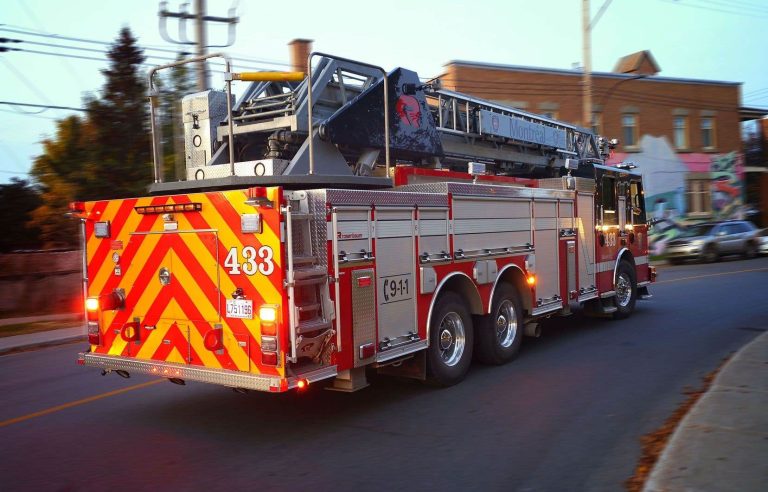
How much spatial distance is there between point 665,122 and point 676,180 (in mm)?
3083

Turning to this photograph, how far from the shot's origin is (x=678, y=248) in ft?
84.8

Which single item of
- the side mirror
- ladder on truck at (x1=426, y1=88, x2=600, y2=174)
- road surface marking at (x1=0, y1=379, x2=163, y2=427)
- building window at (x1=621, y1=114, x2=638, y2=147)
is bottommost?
road surface marking at (x1=0, y1=379, x2=163, y2=427)

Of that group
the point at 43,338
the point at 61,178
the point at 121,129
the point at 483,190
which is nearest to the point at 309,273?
the point at 483,190

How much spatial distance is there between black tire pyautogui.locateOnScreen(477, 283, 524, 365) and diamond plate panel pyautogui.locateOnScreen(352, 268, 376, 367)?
7.57ft

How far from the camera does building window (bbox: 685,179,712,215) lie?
36406 mm

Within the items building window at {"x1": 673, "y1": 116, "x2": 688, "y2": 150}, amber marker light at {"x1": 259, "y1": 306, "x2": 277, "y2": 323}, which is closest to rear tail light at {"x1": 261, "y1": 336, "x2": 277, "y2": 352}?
amber marker light at {"x1": 259, "y1": 306, "x2": 277, "y2": 323}

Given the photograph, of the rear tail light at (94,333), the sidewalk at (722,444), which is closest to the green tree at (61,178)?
the rear tail light at (94,333)

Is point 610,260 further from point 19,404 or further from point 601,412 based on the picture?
point 19,404

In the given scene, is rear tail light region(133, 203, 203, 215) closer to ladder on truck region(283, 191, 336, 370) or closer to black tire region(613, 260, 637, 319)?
ladder on truck region(283, 191, 336, 370)

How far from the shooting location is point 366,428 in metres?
6.01

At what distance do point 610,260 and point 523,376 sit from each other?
4.09 metres

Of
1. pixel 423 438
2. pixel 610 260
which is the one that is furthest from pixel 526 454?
pixel 610 260

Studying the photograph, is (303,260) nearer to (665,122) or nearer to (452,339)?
(452,339)

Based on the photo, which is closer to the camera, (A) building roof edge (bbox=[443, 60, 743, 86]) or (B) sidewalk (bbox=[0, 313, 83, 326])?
(B) sidewalk (bbox=[0, 313, 83, 326])
